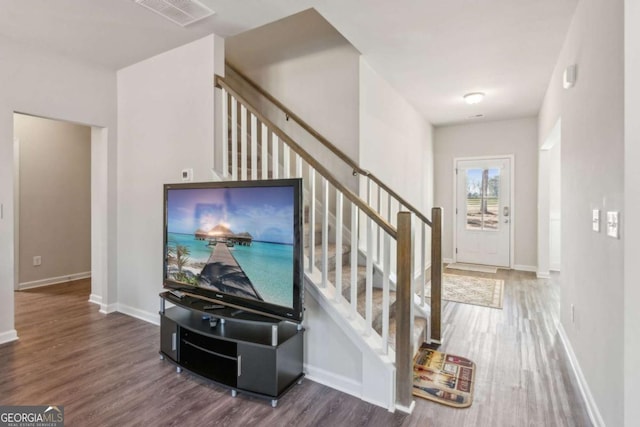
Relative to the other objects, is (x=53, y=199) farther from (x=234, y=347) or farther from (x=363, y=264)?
(x=363, y=264)

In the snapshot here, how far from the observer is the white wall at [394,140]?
339 cm

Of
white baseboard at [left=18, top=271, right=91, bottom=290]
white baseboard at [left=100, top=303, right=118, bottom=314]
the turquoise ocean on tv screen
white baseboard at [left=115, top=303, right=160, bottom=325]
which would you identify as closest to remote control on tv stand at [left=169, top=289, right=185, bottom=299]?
the turquoise ocean on tv screen

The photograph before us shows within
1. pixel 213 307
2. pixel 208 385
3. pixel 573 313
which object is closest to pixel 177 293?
pixel 213 307

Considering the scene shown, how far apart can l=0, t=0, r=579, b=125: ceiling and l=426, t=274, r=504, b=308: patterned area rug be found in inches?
100

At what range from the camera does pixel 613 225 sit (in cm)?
152

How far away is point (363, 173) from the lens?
3166 mm

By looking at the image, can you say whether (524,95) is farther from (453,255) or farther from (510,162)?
(453,255)

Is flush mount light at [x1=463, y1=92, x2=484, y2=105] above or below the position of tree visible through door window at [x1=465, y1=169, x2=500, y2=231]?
above

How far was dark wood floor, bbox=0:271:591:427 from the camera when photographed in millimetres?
1839

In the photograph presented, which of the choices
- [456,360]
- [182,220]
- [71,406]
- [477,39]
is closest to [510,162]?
[477,39]

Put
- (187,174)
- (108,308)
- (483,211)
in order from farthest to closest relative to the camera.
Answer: (483,211), (108,308), (187,174)

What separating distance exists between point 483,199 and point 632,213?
5.07 meters

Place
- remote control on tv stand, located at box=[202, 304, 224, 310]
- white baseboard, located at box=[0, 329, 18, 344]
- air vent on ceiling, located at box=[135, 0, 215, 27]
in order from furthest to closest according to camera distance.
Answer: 1. white baseboard, located at box=[0, 329, 18, 344]
2. air vent on ceiling, located at box=[135, 0, 215, 27]
3. remote control on tv stand, located at box=[202, 304, 224, 310]

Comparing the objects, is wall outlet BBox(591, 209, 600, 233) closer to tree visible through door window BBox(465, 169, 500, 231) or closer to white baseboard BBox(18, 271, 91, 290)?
tree visible through door window BBox(465, 169, 500, 231)
